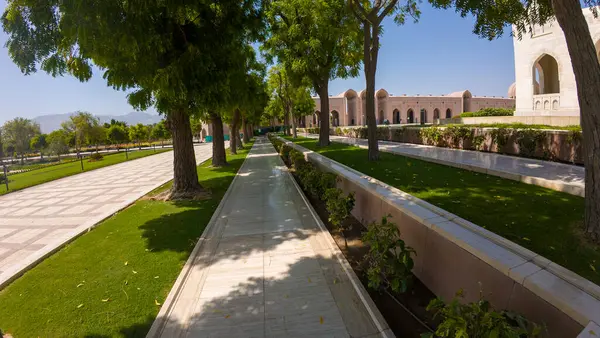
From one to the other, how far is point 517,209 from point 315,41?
42.3ft

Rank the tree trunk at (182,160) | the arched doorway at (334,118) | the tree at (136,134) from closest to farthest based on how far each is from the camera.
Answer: the tree trunk at (182,160) → the arched doorway at (334,118) → the tree at (136,134)

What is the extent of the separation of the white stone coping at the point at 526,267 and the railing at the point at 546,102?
87.5 ft

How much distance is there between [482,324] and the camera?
187 cm

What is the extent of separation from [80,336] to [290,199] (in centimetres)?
550

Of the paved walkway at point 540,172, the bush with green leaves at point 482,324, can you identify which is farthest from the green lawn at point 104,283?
the paved walkway at point 540,172

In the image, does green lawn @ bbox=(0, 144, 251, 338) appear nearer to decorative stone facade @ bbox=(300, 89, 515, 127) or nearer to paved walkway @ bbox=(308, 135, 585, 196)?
paved walkway @ bbox=(308, 135, 585, 196)

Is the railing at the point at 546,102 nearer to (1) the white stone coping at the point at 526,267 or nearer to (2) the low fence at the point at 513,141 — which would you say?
(2) the low fence at the point at 513,141

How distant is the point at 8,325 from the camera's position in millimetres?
3266

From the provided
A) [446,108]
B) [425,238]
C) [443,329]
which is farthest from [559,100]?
[446,108]

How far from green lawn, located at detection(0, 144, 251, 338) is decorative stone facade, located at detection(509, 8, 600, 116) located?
24765 mm

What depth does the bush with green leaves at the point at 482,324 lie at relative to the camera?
181 centimetres

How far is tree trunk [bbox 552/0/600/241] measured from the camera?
3156 mm

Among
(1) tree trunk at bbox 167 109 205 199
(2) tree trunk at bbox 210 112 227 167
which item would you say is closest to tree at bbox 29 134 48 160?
(2) tree trunk at bbox 210 112 227 167

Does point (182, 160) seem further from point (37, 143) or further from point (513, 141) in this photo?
point (37, 143)
